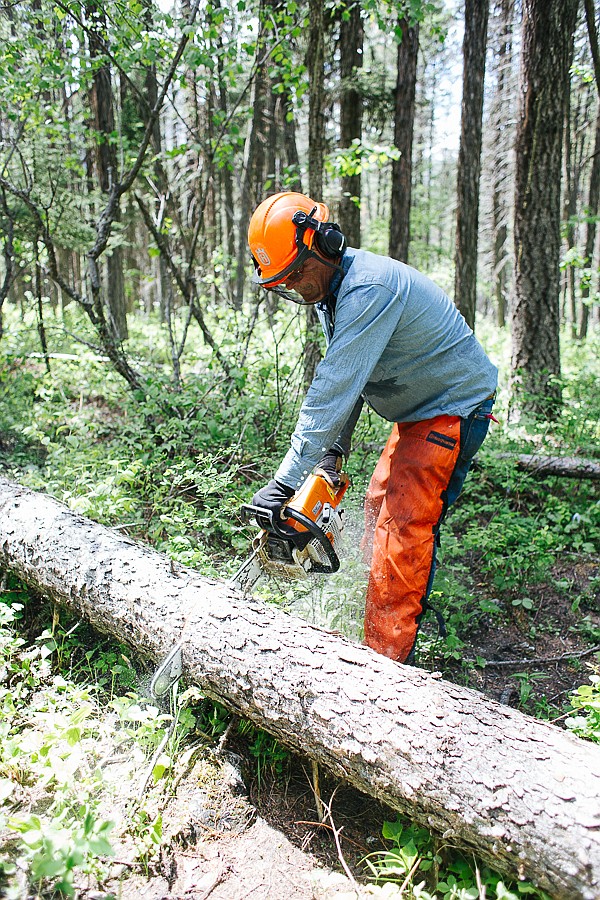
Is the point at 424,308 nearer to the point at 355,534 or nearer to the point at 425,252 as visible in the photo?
the point at 355,534

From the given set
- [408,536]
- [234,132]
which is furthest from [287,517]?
[234,132]

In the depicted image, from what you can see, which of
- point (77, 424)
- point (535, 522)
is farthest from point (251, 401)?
point (535, 522)

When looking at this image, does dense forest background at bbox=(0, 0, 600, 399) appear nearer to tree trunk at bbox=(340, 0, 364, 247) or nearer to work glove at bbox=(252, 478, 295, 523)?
tree trunk at bbox=(340, 0, 364, 247)

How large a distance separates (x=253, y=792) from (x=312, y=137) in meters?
5.42

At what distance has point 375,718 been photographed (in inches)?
82.3

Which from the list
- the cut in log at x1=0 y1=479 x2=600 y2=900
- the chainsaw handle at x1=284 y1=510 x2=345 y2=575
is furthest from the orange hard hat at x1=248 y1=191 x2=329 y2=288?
the cut in log at x1=0 y1=479 x2=600 y2=900

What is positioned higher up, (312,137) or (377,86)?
(377,86)

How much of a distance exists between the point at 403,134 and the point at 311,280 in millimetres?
6901

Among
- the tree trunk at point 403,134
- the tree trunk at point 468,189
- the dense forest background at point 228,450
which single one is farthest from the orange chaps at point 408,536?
the tree trunk at point 403,134

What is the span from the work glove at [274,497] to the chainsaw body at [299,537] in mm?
22

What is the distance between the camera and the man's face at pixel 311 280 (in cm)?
287

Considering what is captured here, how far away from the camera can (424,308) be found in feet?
9.76

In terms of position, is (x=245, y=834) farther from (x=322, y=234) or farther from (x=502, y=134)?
(x=502, y=134)

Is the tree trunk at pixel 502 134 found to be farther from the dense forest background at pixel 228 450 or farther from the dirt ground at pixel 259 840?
the dirt ground at pixel 259 840
